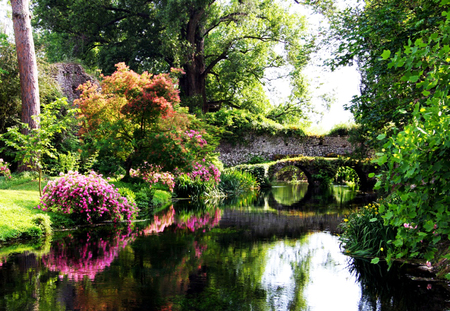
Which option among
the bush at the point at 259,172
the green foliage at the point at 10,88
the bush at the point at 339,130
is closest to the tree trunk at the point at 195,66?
the bush at the point at 259,172

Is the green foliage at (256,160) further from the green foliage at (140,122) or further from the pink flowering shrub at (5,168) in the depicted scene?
the pink flowering shrub at (5,168)

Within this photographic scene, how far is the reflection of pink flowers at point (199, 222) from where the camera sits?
11117mm

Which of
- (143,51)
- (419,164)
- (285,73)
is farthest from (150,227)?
(285,73)

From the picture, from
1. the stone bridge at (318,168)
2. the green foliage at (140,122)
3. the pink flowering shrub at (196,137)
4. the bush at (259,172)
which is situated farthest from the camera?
the stone bridge at (318,168)

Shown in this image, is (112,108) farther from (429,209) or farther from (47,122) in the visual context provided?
(429,209)

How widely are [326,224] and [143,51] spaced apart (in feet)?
56.4

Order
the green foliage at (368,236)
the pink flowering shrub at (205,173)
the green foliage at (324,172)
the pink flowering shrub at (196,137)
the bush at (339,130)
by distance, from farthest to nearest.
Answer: the bush at (339,130), the green foliage at (324,172), the pink flowering shrub at (205,173), the pink flowering shrub at (196,137), the green foliage at (368,236)

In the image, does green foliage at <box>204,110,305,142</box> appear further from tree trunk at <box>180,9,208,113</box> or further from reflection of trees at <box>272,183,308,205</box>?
reflection of trees at <box>272,183,308,205</box>

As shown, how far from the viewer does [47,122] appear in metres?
10.5

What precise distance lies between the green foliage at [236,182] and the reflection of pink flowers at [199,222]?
7.95 m

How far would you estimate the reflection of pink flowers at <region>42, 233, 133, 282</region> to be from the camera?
21.9ft

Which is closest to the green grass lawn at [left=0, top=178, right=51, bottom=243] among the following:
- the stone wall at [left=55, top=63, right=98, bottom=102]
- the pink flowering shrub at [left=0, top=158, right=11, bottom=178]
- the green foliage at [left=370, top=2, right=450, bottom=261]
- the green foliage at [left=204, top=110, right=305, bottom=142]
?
the pink flowering shrub at [left=0, top=158, right=11, bottom=178]

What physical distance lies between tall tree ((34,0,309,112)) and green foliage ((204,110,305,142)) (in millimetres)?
1649

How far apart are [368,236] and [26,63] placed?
551 inches
